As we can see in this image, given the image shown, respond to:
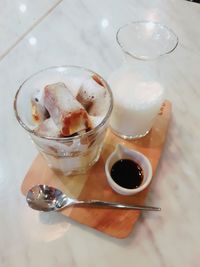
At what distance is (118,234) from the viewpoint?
22.8 inches

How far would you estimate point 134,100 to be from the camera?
672 millimetres

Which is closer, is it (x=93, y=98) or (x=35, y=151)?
(x=93, y=98)

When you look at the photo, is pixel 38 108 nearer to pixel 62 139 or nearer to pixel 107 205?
pixel 62 139

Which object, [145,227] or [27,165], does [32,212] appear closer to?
[27,165]


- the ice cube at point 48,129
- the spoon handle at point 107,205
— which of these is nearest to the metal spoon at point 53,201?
the spoon handle at point 107,205

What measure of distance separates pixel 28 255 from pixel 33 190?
118 mm

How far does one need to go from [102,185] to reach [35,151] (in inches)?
6.9

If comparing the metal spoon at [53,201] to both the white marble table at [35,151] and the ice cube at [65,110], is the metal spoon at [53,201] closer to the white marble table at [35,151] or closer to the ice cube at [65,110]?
the white marble table at [35,151]

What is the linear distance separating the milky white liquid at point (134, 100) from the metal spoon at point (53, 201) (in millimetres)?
182

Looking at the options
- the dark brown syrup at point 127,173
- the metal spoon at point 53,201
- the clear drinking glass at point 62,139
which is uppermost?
the clear drinking glass at point 62,139

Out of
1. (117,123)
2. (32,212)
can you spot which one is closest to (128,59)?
(117,123)

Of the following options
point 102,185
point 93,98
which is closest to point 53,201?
point 102,185

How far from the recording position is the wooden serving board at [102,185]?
0.59 m

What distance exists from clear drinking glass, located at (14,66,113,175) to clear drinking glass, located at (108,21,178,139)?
0.21 ft
